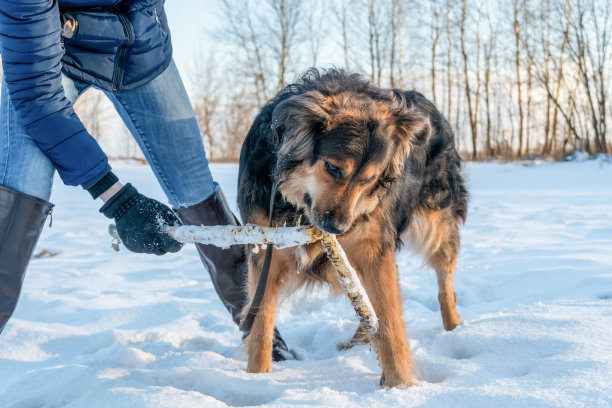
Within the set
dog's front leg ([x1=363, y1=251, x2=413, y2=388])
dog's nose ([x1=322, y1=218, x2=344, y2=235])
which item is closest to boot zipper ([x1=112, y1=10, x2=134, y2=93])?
dog's nose ([x1=322, y1=218, x2=344, y2=235])

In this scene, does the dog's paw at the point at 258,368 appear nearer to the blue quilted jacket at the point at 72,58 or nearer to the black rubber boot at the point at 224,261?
the black rubber boot at the point at 224,261

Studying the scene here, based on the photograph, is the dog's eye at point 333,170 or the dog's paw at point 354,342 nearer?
the dog's eye at point 333,170

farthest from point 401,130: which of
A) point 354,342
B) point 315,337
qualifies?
point 315,337

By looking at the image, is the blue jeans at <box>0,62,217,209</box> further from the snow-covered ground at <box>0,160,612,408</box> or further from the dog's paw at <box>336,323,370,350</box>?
the dog's paw at <box>336,323,370,350</box>

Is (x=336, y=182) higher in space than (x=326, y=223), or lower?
higher

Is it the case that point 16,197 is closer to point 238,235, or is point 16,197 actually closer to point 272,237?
point 238,235

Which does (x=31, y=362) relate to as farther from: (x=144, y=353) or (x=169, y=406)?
(x=169, y=406)

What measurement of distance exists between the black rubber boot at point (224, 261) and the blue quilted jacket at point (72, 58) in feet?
2.18

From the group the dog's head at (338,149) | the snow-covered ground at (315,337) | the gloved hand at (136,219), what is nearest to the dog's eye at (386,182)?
the dog's head at (338,149)

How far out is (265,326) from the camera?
89.4 inches

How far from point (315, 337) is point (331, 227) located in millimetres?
1143

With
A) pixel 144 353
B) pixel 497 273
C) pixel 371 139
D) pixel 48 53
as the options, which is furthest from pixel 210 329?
pixel 497 273

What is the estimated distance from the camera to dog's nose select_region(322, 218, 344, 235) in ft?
6.30

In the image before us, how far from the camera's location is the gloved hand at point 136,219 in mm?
1784
